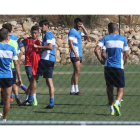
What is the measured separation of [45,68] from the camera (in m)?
9.77

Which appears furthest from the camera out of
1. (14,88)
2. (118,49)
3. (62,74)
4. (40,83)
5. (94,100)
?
(62,74)

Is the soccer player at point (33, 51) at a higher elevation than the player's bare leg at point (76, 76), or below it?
higher

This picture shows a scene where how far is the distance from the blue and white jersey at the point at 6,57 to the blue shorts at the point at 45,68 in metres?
1.60

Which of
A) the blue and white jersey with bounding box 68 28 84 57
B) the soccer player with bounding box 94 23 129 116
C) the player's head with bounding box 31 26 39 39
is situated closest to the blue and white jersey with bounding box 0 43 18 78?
the soccer player with bounding box 94 23 129 116

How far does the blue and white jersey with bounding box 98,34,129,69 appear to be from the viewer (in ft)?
29.6

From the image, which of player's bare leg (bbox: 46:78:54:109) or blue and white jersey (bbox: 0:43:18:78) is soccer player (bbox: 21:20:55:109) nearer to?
player's bare leg (bbox: 46:78:54:109)

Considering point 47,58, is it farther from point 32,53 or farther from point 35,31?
point 35,31

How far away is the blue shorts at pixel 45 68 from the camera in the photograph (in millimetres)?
9750

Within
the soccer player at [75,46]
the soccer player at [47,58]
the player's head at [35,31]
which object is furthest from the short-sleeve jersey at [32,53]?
the soccer player at [75,46]

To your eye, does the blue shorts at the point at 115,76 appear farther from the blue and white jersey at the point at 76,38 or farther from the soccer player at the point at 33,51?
the blue and white jersey at the point at 76,38

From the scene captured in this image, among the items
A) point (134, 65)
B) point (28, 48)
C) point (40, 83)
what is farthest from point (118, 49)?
point (134, 65)
